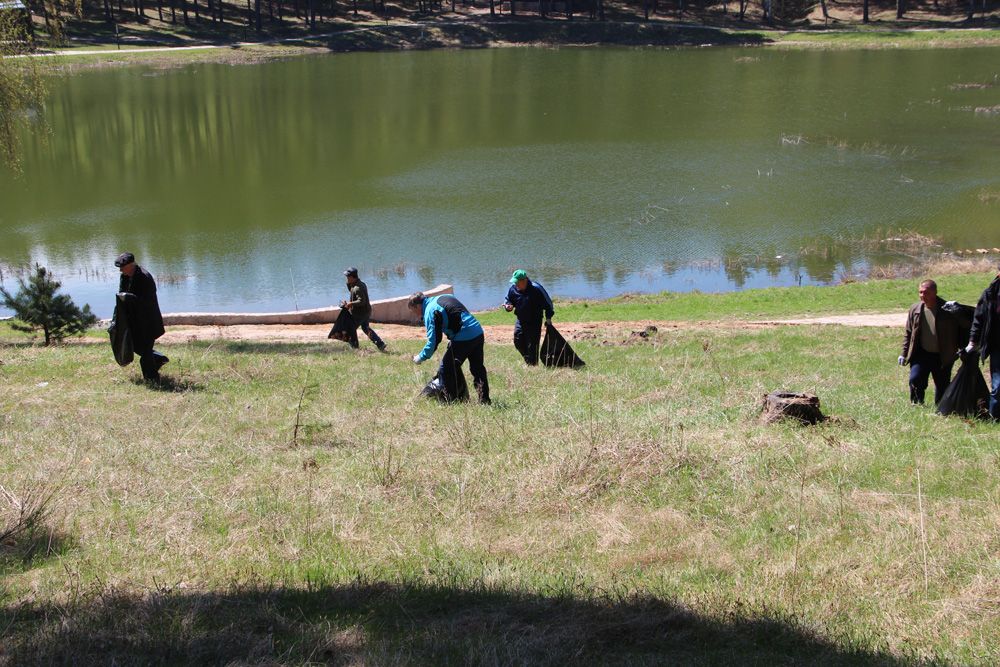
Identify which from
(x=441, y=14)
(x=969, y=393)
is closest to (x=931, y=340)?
(x=969, y=393)

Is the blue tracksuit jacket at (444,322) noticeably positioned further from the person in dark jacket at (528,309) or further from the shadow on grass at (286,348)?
the shadow on grass at (286,348)

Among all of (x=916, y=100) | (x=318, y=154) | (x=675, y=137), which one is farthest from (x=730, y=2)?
(x=318, y=154)

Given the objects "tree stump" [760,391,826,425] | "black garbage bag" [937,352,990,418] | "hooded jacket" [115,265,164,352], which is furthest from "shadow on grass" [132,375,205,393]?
"black garbage bag" [937,352,990,418]

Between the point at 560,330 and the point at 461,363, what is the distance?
7.27 metres

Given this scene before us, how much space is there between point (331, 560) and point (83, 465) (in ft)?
10.3

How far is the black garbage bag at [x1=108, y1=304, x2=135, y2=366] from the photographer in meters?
11.4

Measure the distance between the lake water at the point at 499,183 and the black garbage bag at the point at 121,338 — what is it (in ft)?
37.7

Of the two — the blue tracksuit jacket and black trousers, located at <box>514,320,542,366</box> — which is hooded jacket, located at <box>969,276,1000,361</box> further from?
black trousers, located at <box>514,320,542,366</box>

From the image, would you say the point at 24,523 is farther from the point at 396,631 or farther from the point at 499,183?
the point at 499,183

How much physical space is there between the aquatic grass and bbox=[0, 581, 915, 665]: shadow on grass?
0.05 ft

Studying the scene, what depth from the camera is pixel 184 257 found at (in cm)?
2847

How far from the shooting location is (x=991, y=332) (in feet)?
30.6

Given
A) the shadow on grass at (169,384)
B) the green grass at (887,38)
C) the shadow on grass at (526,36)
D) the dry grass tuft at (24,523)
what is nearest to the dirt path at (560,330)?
the shadow on grass at (169,384)

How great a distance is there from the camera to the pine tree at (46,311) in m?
16.3
